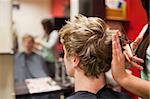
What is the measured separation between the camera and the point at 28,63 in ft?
11.9

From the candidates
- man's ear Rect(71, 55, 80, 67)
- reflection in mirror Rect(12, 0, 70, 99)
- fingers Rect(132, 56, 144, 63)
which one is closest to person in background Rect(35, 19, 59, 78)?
reflection in mirror Rect(12, 0, 70, 99)

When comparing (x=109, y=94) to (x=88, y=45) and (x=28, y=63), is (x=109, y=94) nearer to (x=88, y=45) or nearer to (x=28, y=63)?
(x=88, y=45)

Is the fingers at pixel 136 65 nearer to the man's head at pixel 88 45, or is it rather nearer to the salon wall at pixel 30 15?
the man's head at pixel 88 45

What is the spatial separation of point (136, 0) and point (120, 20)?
0.24 metres

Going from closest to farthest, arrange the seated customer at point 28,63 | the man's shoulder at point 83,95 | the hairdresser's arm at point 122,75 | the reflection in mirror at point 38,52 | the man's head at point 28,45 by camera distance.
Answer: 1. the hairdresser's arm at point 122,75
2. the man's shoulder at point 83,95
3. the reflection in mirror at point 38,52
4. the seated customer at point 28,63
5. the man's head at point 28,45

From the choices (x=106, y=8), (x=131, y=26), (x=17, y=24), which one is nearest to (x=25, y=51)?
(x=17, y=24)

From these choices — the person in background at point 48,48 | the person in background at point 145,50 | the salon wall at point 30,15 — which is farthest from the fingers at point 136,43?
the salon wall at point 30,15

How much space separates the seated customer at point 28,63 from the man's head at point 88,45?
2075mm

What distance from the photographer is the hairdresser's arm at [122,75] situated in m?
1.15

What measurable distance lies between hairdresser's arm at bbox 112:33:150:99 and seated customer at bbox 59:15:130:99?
56 millimetres

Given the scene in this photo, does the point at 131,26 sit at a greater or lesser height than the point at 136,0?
lesser

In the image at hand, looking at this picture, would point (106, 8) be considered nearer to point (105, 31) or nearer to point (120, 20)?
point (120, 20)

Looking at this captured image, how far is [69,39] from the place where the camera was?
Result: 4.13 ft

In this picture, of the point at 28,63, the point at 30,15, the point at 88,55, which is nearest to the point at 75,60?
the point at 88,55
